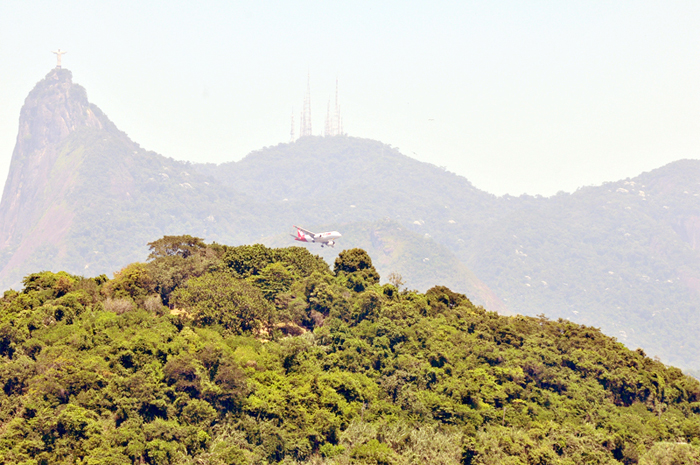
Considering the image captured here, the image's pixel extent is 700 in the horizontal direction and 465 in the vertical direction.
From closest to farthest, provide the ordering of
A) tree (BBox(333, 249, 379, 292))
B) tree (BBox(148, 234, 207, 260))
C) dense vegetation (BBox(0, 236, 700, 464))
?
dense vegetation (BBox(0, 236, 700, 464))
tree (BBox(148, 234, 207, 260))
tree (BBox(333, 249, 379, 292))

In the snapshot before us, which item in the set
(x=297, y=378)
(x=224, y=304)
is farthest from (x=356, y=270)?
(x=297, y=378)

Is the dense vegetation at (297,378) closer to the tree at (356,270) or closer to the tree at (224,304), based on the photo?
the tree at (224,304)

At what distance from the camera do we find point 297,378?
6675 centimetres

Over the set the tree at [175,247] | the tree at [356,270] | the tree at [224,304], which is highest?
the tree at [175,247]

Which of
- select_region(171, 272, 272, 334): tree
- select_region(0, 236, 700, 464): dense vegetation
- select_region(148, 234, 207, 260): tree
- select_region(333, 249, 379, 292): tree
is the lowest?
select_region(0, 236, 700, 464): dense vegetation

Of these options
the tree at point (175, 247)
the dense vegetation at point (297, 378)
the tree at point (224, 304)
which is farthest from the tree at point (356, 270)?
the tree at point (175, 247)

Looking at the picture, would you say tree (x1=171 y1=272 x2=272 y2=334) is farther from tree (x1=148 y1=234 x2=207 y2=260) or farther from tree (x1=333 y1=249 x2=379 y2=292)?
tree (x1=333 y1=249 x2=379 y2=292)

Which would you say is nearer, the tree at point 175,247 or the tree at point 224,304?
the tree at point 224,304

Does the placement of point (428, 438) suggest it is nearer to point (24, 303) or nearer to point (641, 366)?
point (641, 366)

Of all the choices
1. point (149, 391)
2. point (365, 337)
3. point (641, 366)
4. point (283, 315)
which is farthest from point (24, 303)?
point (641, 366)

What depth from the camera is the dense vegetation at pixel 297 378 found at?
56.4 m

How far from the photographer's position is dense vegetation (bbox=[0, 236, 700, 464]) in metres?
56.4

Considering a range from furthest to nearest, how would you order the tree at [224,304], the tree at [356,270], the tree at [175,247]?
the tree at [356,270]
the tree at [175,247]
the tree at [224,304]

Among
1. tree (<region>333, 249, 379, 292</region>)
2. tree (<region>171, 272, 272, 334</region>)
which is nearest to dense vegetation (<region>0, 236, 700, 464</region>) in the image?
tree (<region>171, 272, 272, 334</region>)
